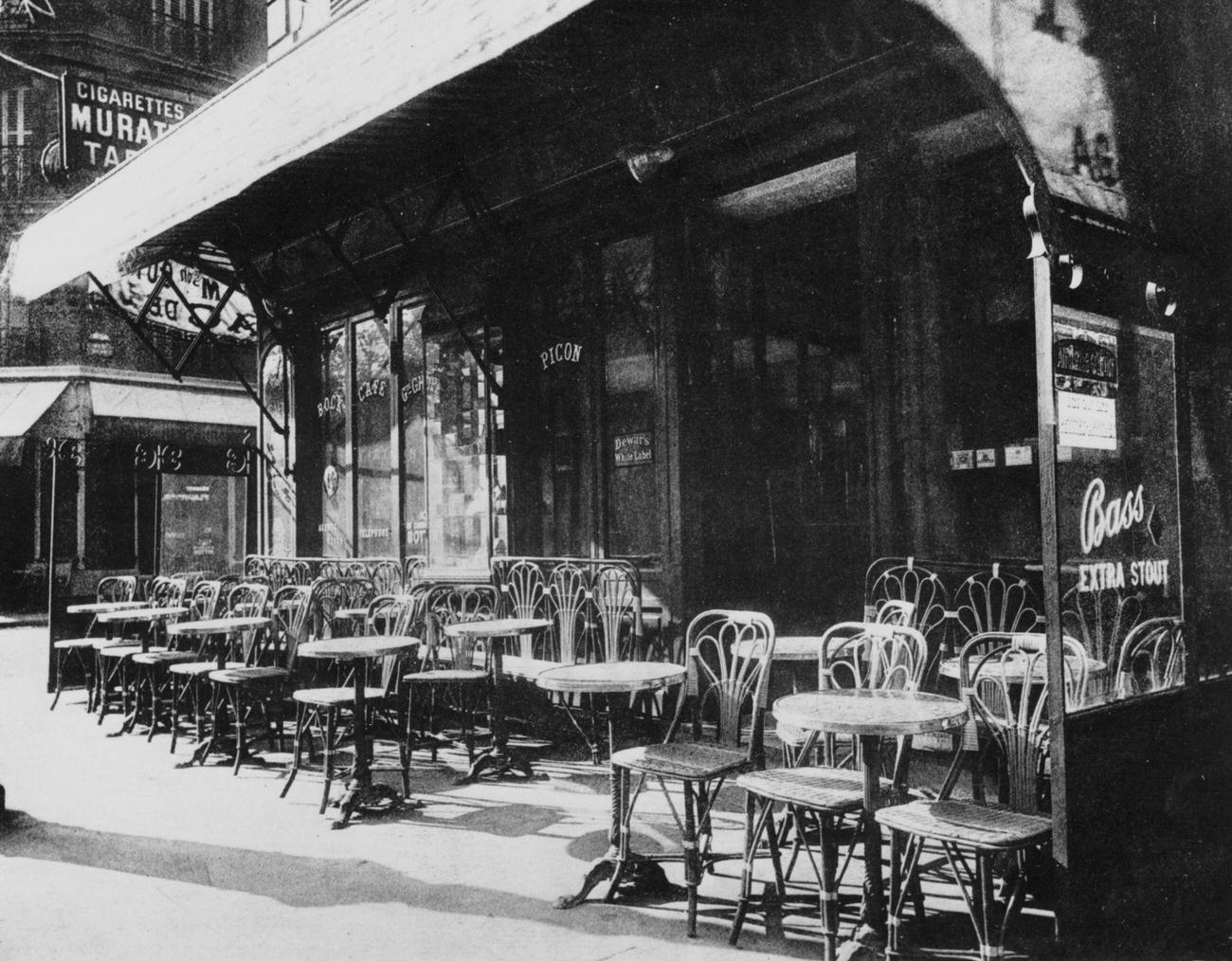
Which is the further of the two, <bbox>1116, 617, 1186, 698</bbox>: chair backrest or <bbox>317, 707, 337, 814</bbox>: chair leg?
<bbox>317, 707, 337, 814</bbox>: chair leg

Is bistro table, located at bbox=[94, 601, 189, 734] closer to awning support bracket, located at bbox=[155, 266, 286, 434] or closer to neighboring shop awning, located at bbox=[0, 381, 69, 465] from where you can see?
awning support bracket, located at bbox=[155, 266, 286, 434]

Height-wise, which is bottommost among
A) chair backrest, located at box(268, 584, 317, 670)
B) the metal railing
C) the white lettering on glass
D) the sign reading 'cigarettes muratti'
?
chair backrest, located at box(268, 584, 317, 670)

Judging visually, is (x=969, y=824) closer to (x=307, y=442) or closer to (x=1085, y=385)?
(x=1085, y=385)

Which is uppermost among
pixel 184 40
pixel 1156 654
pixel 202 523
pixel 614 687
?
pixel 184 40

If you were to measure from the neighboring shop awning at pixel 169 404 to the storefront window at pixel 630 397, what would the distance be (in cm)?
1012

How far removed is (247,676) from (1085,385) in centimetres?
570

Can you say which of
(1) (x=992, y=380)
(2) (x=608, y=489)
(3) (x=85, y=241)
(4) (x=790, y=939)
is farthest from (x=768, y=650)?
(3) (x=85, y=241)

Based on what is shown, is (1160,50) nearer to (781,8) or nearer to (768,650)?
(781,8)

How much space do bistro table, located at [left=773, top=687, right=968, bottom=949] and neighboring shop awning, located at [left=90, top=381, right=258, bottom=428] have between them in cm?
1449

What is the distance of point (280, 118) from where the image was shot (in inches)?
281

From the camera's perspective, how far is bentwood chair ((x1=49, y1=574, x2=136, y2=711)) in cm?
978

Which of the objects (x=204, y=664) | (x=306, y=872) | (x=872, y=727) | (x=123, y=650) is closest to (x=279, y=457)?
(x=123, y=650)

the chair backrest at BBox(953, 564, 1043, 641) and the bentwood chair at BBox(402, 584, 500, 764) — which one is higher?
the chair backrest at BBox(953, 564, 1043, 641)

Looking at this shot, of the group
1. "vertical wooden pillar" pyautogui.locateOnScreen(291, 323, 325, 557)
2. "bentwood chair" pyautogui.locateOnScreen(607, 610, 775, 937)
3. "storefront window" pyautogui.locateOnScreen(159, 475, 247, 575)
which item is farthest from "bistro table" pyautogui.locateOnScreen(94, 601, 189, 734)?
"storefront window" pyautogui.locateOnScreen(159, 475, 247, 575)
